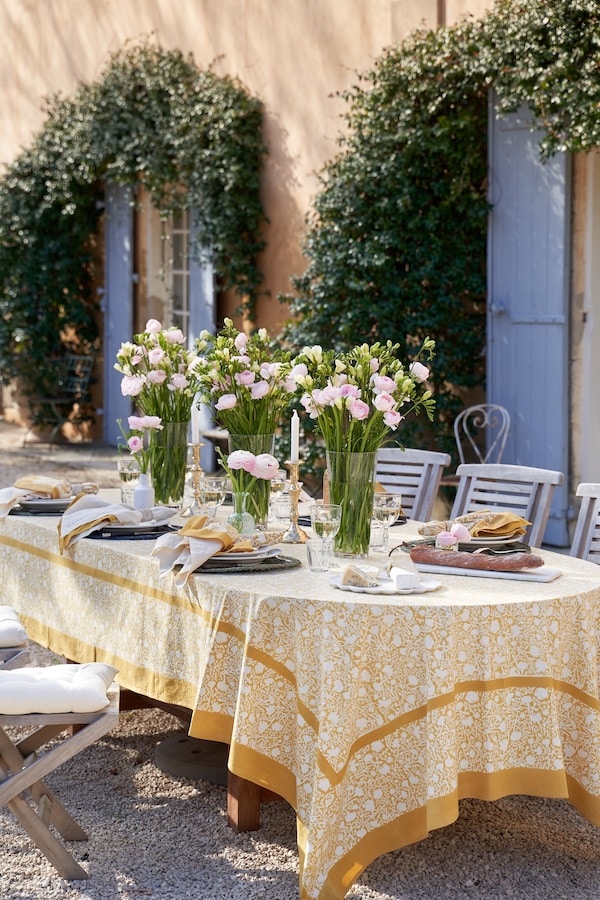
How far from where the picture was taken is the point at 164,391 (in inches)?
171

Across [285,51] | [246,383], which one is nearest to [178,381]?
[246,383]

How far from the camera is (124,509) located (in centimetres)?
402

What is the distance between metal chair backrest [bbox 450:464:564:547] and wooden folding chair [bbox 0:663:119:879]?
5.55 feet

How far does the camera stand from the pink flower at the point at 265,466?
3.75m

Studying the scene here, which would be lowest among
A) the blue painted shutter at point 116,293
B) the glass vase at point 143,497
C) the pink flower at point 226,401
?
the glass vase at point 143,497

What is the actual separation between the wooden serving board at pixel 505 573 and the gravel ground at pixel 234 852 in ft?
2.36

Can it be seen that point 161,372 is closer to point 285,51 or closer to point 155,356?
point 155,356

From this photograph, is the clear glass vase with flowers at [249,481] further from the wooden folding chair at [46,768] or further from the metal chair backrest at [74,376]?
the metal chair backrest at [74,376]

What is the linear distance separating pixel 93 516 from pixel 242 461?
0.56m

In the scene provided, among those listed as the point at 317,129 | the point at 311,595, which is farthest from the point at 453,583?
the point at 317,129

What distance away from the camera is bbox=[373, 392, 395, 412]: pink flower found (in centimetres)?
338

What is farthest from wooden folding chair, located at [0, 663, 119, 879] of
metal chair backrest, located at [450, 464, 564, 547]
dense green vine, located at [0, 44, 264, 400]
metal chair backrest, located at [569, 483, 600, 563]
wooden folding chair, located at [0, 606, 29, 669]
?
dense green vine, located at [0, 44, 264, 400]

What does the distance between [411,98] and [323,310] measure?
4.49 ft

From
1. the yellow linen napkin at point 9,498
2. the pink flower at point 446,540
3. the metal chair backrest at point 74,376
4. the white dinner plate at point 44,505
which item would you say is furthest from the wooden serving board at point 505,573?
the metal chair backrest at point 74,376
